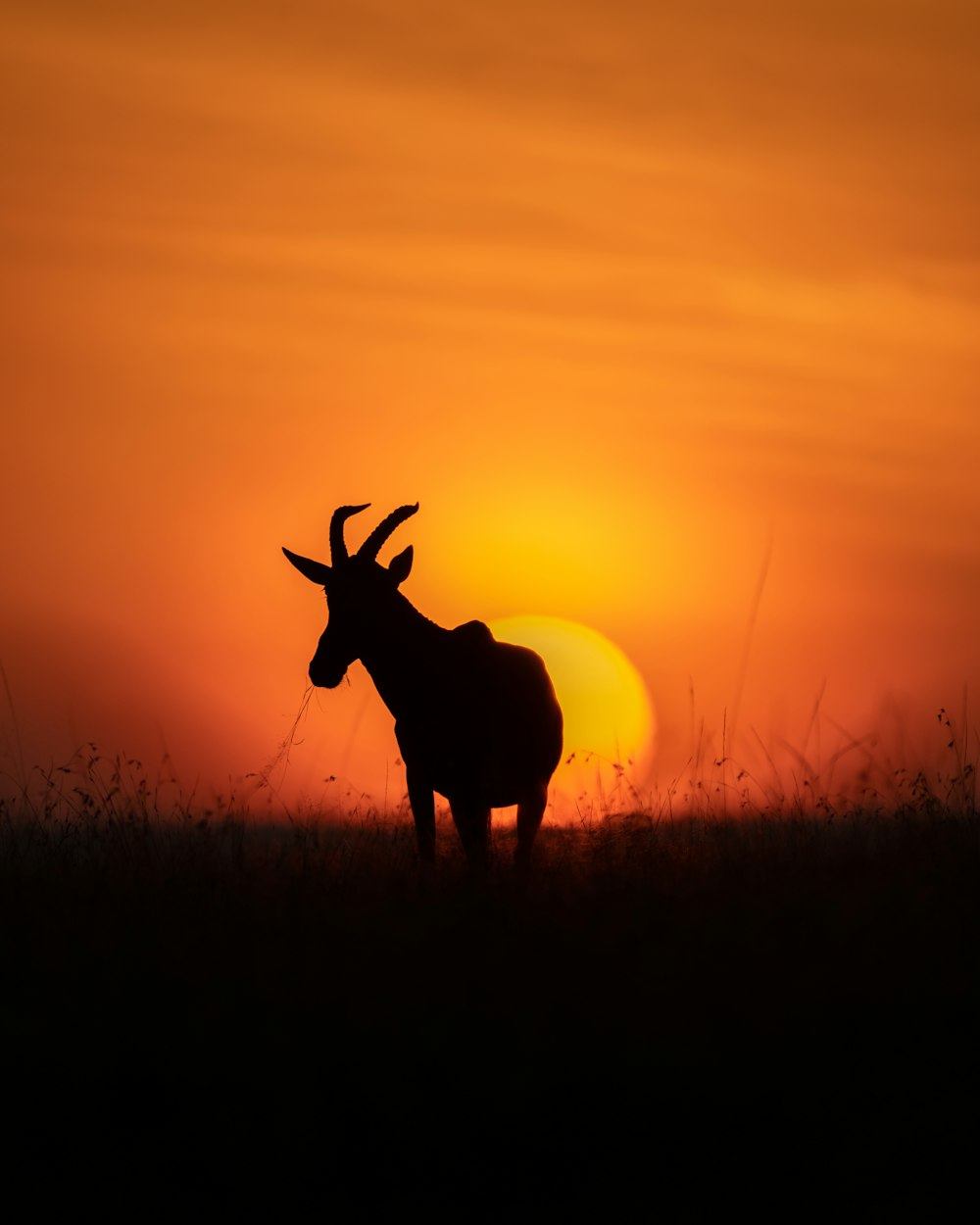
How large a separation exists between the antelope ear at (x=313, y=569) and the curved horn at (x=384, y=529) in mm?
290

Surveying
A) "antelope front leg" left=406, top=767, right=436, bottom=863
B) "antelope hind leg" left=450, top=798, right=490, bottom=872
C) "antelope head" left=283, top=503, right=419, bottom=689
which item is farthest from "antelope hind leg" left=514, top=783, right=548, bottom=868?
"antelope head" left=283, top=503, right=419, bottom=689

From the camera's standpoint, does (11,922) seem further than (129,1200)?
Yes

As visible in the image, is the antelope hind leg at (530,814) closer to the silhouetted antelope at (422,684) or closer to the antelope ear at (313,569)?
the silhouetted antelope at (422,684)

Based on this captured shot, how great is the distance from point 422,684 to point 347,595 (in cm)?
85

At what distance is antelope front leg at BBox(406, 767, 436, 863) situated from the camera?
33.2 ft

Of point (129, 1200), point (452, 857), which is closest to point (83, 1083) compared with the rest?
point (129, 1200)

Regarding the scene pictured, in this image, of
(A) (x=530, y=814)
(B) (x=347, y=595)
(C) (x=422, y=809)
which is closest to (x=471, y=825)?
(C) (x=422, y=809)

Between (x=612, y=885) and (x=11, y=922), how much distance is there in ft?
11.0

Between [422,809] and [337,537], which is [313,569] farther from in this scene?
[422,809]

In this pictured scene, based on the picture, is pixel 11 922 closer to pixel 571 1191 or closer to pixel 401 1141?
pixel 401 1141

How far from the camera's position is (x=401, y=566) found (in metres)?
10.8

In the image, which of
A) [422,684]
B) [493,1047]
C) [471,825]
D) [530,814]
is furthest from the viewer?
[530,814]

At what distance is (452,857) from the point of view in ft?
34.6

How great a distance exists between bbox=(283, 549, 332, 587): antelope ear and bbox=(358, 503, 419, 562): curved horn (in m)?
0.29
